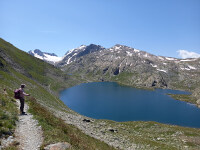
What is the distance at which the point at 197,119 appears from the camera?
10712 centimetres

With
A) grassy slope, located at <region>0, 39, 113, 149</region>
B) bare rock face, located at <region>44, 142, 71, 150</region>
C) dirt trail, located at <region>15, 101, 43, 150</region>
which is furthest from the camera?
grassy slope, located at <region>0, 39, 113, 149</region>

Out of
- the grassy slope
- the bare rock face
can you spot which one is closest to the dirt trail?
the grassy slope

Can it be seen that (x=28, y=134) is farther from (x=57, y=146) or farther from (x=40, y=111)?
(x=40, y=111)

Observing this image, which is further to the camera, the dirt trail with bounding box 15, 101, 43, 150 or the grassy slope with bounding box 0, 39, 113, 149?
the grassy slope with bounding box 0, 39, 113, 149

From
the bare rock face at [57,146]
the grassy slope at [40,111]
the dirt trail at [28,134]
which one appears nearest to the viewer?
the bare rock face at [57,146]

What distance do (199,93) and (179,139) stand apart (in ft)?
600

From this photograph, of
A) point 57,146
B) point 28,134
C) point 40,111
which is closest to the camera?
point 57,146

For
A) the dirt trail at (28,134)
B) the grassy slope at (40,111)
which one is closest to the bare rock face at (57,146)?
the grassy slope at (40,111)

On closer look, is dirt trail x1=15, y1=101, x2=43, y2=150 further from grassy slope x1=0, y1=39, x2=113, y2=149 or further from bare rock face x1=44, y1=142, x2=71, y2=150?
bare rock face x1=44, y1=142, x2=71, y2=150

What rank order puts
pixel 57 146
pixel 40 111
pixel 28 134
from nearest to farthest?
pixel 57 146, pixel 28 134, pixel 40 111

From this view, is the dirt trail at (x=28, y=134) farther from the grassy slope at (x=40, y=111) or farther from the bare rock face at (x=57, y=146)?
the bare rock face at (x=57, y=146)

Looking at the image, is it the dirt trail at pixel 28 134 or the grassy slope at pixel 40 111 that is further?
the grassy slope at pixel 40 111

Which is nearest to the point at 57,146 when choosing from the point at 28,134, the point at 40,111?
the point at 28,134

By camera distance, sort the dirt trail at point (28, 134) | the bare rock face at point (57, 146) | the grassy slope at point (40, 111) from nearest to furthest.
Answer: the bare rock face at point (57, 146), the dirt trail at point (28, 134), the grassy slope at point (40, 111)
